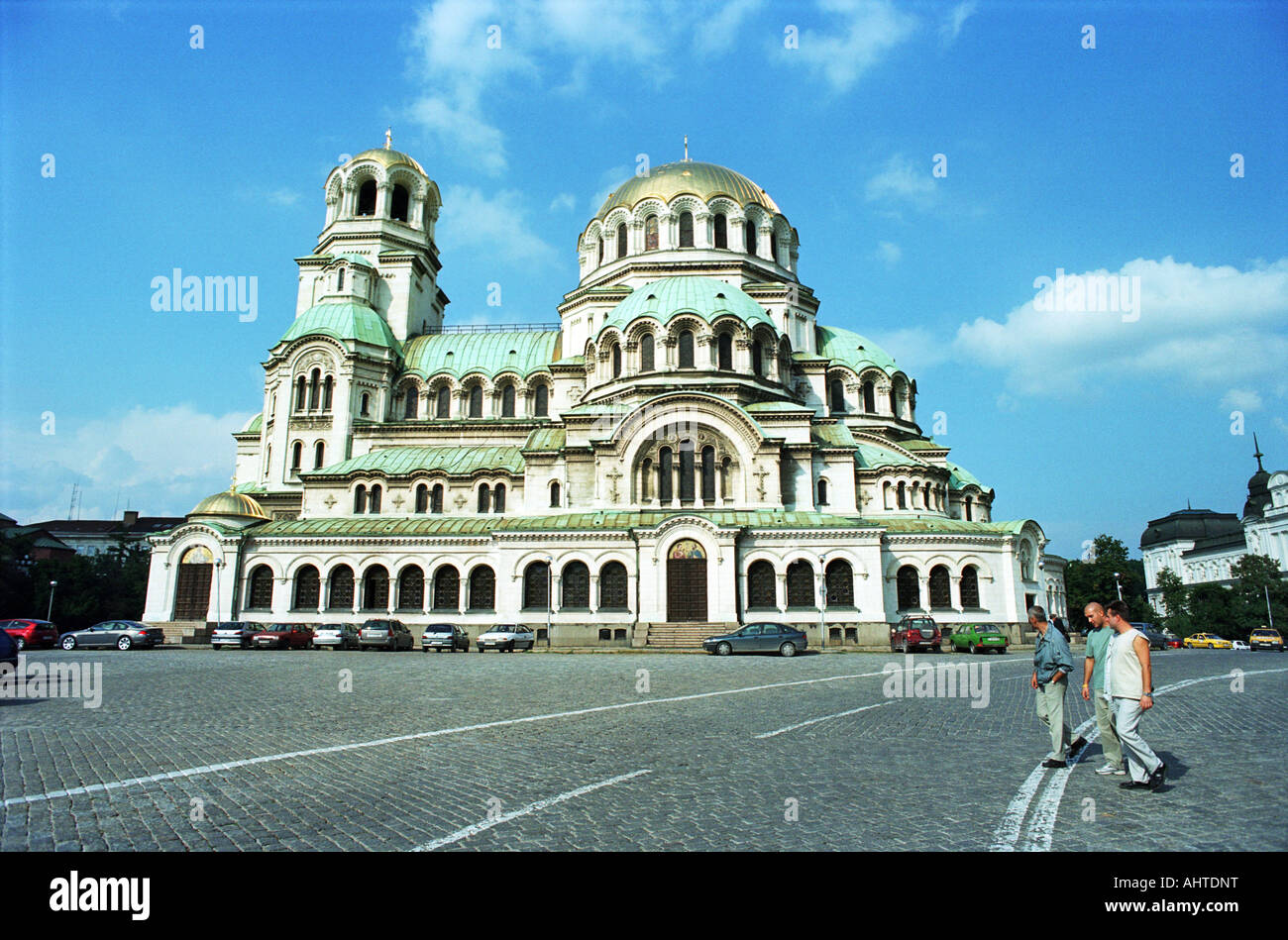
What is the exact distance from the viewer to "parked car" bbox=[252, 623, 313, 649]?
33.6 m

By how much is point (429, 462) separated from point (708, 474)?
1643 centimetres

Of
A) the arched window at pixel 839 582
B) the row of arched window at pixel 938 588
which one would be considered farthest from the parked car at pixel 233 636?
the row of arched window at pixel 938 588

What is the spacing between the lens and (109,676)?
18.2 metres

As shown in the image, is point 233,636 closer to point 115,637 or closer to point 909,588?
point 115,637

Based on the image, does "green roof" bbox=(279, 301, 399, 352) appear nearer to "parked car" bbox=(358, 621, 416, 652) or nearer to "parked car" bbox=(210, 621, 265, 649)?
"parked car" bbox=(210, 621, 265, 649)

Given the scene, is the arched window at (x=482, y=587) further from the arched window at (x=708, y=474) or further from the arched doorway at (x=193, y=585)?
the arched doorway at (x=193, y=585)

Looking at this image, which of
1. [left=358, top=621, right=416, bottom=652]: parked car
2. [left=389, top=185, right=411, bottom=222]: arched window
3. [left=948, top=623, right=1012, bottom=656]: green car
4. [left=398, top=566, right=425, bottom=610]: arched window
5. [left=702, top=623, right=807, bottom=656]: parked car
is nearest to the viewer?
[left=702, top=623, right=807, bottom=656]: parked car

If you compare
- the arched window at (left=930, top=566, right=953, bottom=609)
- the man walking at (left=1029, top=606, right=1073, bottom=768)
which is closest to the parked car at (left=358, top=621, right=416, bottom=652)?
the arched window at (left=930, top=566, right=953, bottom=609)

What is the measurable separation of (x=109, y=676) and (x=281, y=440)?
30296 millimetres

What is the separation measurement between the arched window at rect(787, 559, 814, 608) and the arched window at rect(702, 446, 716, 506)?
5.20 m

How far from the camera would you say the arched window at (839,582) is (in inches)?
1419
